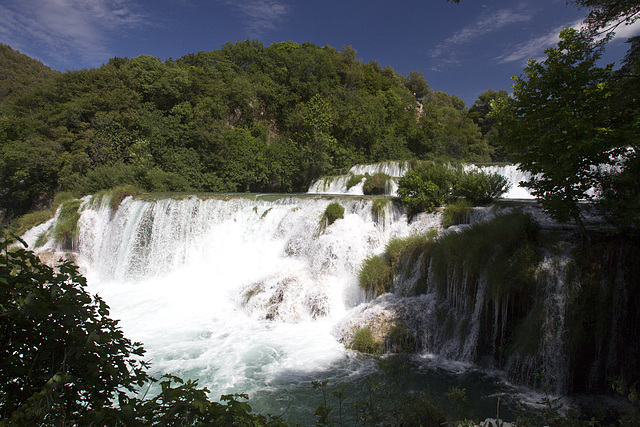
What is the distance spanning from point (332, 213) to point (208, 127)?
1518 centimetres

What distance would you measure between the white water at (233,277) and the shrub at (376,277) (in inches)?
15.3

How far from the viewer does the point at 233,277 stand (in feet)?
40.6

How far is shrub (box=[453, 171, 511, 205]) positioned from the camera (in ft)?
35.1

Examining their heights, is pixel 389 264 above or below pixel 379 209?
below

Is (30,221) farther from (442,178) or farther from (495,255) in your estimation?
(495,255)

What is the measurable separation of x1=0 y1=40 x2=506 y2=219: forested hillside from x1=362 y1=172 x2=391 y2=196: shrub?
18.5 feet

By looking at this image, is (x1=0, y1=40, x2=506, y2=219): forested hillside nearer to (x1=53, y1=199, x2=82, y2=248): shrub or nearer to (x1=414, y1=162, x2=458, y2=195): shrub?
(x1=53, y1=199, x2=82, y2=248): shrub

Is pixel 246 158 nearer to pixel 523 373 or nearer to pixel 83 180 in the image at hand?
pixel 83 180

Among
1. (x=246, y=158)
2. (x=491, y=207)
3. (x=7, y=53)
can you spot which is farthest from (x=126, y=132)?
(x=7, y=53)

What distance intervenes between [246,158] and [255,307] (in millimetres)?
15000

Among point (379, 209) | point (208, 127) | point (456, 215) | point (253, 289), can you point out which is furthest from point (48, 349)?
point (208, 127)

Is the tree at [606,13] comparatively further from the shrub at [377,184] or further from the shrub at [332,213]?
the shrub at [377,184]

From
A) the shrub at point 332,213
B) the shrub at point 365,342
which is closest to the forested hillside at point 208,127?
the shrub at point 332,213

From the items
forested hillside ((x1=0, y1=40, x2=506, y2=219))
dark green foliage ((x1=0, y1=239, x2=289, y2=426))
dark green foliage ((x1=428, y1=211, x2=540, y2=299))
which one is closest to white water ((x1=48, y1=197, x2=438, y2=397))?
dark green foliage ((x1=428, y1=211, x2=540, y2=299))
